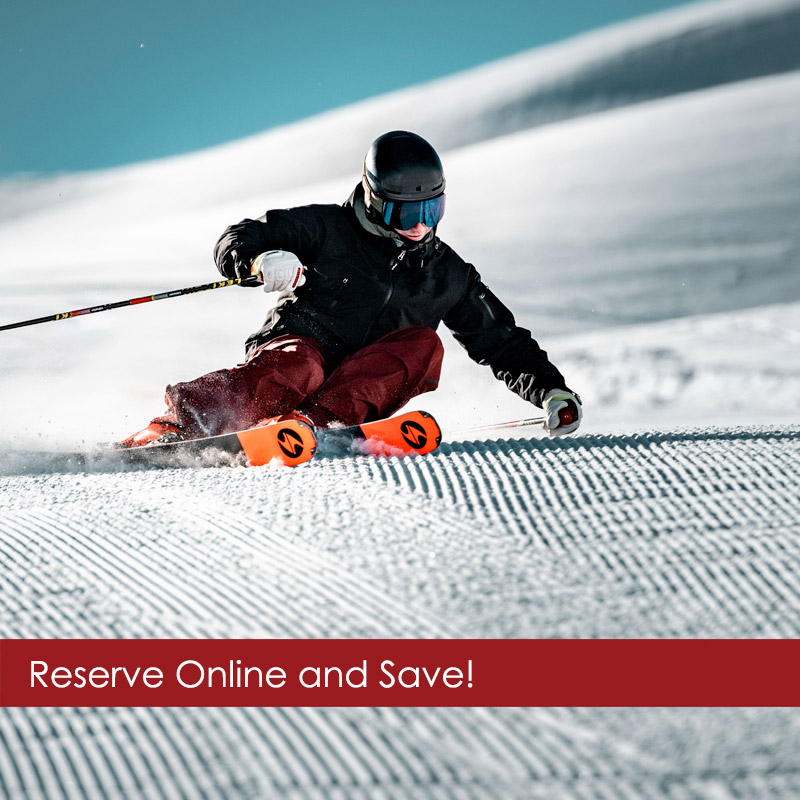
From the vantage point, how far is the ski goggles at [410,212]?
211 cm

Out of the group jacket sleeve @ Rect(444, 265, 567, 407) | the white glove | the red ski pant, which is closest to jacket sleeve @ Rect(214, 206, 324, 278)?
the white glove

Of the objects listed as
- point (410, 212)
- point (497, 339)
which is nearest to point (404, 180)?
point (410, 212)

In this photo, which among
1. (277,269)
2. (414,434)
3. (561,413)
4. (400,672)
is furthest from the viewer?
(561,413)

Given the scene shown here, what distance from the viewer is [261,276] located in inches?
82.0

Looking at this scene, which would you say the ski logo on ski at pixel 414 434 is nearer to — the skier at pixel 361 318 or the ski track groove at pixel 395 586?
the ski track groove at pixel 395 586

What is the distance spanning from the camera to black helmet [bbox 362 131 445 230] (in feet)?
6.85

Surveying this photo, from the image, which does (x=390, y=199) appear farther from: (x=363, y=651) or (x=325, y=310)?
(x=363, y=651)

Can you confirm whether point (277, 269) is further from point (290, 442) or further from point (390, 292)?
point (290, 442)

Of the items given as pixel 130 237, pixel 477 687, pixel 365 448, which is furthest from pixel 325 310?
pixel 130 237

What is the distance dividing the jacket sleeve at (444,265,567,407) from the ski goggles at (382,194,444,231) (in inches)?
11.5

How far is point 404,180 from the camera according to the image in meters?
2.08

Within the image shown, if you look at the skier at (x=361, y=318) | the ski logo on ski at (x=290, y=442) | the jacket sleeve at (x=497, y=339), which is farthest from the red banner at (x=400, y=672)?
the jacket sleeve at (x=497, y=339)

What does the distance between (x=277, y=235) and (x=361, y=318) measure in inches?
11.2

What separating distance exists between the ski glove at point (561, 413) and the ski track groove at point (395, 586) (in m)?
0.57
